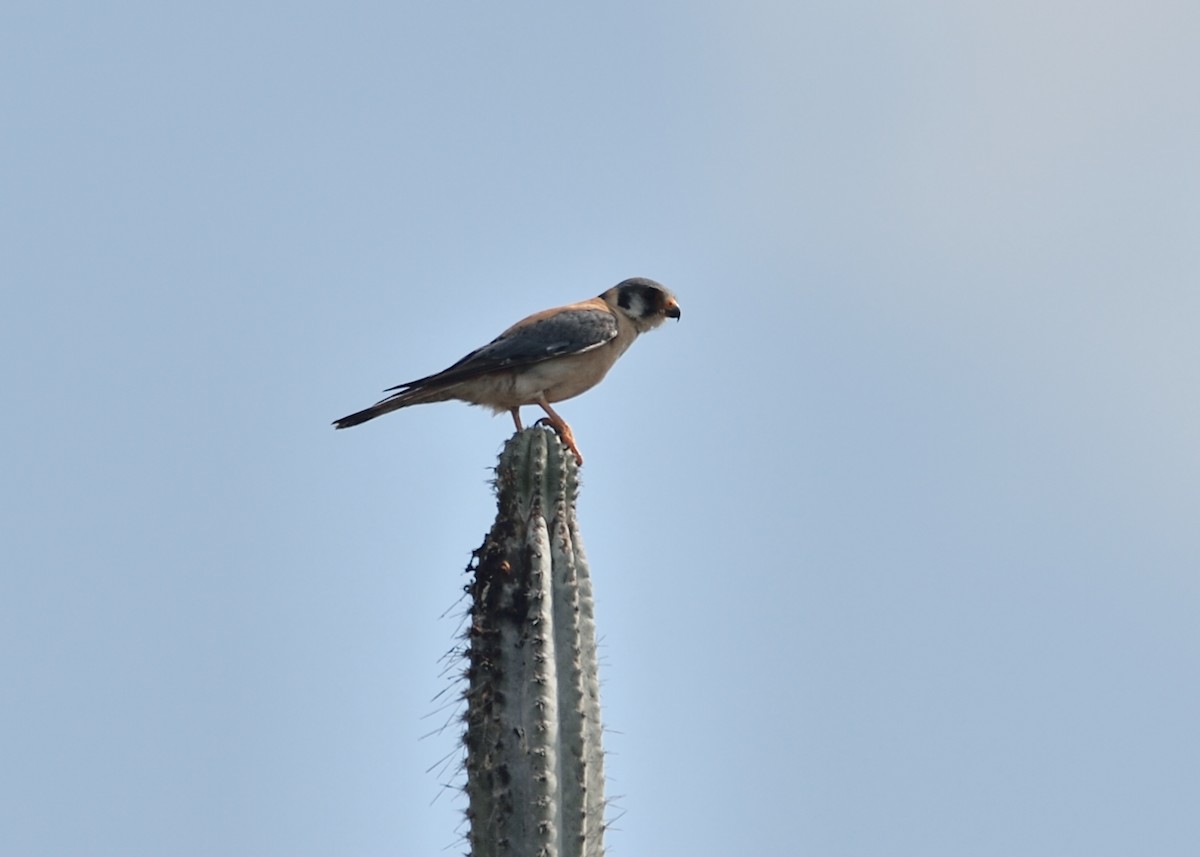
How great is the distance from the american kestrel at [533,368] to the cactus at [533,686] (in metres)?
2.56

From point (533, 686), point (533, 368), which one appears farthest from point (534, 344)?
point (533, 686)

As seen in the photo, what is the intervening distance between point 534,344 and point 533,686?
163 inches

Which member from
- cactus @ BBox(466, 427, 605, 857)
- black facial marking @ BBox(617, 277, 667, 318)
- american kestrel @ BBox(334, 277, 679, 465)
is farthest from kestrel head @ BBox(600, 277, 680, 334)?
cactus @ BBox(466, 427, 605, 857)

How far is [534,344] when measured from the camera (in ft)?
34.1

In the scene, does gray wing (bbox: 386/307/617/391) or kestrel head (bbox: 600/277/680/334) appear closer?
gray wing (bbox: 386/307/617/391)

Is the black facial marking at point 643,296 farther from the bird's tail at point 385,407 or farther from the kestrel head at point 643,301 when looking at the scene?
the bird's tail at point 385,407

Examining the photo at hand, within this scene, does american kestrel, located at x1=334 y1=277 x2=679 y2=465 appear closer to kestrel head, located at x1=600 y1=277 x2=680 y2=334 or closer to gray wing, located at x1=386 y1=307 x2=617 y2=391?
gray wing, located at x1=386 y1=307 x2=617 y2=391

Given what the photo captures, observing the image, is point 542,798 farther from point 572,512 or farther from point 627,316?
point 627,316

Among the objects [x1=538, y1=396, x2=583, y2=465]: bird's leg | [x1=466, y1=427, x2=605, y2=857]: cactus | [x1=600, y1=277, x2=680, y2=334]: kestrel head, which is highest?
[x1=600, y1=277, x2=680, y2=334]: kestrel head

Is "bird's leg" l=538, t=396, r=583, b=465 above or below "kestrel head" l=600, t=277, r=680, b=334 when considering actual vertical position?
below

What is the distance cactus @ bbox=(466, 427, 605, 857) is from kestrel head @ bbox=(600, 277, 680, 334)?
184 inches

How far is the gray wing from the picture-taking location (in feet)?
33.4

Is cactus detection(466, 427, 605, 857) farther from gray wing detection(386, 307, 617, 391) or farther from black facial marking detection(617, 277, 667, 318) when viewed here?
black facial marking detection(617, 277, 667, 318)

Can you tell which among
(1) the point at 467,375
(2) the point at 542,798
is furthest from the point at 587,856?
(1) the point at 467,375
